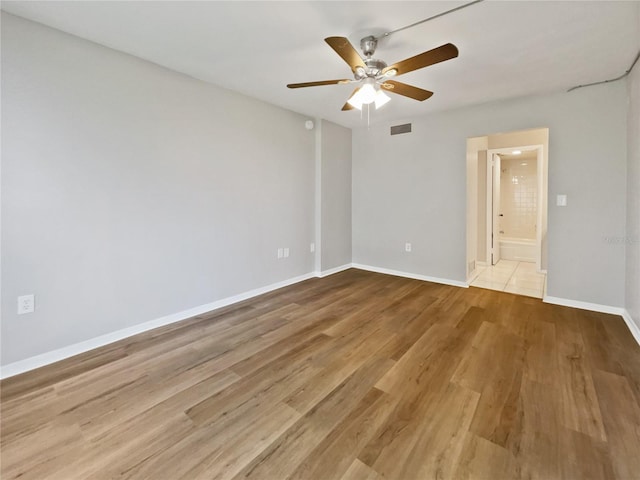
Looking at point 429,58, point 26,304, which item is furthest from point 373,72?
point 26,304

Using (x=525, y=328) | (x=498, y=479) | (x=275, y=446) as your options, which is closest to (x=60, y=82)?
(x=275, y=446)

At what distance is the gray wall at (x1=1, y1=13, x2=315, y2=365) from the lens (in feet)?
6.47

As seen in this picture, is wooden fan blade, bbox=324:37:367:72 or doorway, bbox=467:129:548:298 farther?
doorway, bbox=467:129:548:298

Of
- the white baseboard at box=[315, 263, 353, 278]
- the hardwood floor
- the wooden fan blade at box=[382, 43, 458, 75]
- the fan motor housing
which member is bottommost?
the hardwood floor

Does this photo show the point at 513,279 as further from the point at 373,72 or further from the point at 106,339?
the point at 106,339

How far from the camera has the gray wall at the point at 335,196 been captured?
14.6 feet

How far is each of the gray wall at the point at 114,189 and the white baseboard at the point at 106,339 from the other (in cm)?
5

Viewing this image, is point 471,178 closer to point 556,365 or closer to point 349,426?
point 556,365

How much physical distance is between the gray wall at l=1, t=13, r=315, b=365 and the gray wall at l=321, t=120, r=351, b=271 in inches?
45.9

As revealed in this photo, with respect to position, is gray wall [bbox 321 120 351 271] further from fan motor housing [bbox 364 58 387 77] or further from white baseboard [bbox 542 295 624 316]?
white baseboard [bbox 542 295 624 316]

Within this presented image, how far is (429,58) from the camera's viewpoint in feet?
5.91

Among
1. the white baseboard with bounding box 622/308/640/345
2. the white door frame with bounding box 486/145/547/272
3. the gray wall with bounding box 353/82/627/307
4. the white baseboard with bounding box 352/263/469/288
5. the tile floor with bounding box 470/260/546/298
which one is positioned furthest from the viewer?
the white door frame with bounding box 486/145/547/272

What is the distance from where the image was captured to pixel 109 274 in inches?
94.2

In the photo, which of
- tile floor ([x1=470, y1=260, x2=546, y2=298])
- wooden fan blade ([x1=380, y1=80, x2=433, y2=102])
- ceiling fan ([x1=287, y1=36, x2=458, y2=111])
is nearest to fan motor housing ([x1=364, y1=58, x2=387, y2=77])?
ceiling fan ([x1=287, y1=36, x2=458, y2=111])
